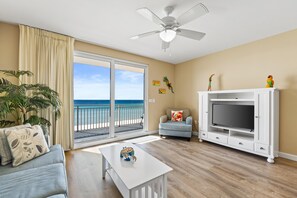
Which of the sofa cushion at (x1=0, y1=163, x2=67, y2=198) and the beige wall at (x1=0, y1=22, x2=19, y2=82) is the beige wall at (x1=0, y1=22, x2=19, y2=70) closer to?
the beige wall at (x1=0, y1=22, x2=19, y2=82)

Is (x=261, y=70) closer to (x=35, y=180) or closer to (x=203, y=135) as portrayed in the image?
(x=203, y=135)

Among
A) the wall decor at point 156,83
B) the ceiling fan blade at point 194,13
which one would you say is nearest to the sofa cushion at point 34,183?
the ceiling fan blade at point 194,13

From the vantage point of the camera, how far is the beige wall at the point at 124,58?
7.76 ft

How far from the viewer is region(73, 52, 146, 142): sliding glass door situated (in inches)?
140

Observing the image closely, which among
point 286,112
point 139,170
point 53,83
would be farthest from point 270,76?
point 53,83

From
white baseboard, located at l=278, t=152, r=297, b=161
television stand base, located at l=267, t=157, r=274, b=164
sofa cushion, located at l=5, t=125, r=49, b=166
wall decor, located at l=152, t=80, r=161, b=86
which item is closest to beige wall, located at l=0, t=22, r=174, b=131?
wall decor, located at l=152, t=80, r=161, b=86

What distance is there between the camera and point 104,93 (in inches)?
146

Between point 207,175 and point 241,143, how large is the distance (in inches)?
52.7

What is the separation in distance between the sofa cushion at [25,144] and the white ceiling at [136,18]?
1.77 m

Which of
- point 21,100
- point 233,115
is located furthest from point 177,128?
point 21,100

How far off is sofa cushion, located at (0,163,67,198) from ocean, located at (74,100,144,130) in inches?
96.8

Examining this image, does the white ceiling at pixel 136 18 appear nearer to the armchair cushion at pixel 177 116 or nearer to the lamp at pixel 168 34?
the lamp at pixel 168 34

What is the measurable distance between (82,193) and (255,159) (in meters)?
3.02

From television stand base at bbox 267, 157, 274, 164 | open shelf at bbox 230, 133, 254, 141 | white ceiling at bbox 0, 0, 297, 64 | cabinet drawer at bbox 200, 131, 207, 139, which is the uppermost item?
white ceiling at bbox 0, 0, 297, 64
